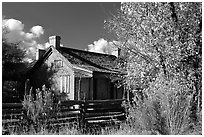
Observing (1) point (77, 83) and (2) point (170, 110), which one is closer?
(2) point (170, 110)

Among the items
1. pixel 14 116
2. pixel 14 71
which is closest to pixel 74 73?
pixel 14 71

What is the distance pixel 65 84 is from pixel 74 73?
123 cm

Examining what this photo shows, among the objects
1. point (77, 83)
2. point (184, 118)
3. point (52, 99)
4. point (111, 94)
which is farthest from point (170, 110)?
point (111, 94)

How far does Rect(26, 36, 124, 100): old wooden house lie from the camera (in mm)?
21359

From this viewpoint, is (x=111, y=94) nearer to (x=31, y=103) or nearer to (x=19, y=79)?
(x=19, y=79)

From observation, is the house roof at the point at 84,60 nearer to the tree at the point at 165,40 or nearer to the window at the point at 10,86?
the window at the point at 10,86

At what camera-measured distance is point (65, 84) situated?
21969mm

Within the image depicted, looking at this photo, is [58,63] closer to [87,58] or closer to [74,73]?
[74,73]

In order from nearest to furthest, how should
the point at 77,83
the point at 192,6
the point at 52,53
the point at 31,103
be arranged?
the point at 31,103, the point at 192,6, the point at 77,83, the point at 52,53

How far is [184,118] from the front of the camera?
8.04 metres

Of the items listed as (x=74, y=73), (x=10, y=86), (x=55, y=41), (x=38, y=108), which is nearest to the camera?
(x=38, y=108)

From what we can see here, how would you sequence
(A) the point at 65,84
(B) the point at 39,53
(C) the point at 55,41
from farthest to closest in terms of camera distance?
(B) the point at 39,53, (C) the point at 55,41, (A) the point at 65,84

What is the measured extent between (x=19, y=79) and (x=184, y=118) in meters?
18.3

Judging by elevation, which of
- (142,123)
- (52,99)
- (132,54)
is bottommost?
(142,123)
